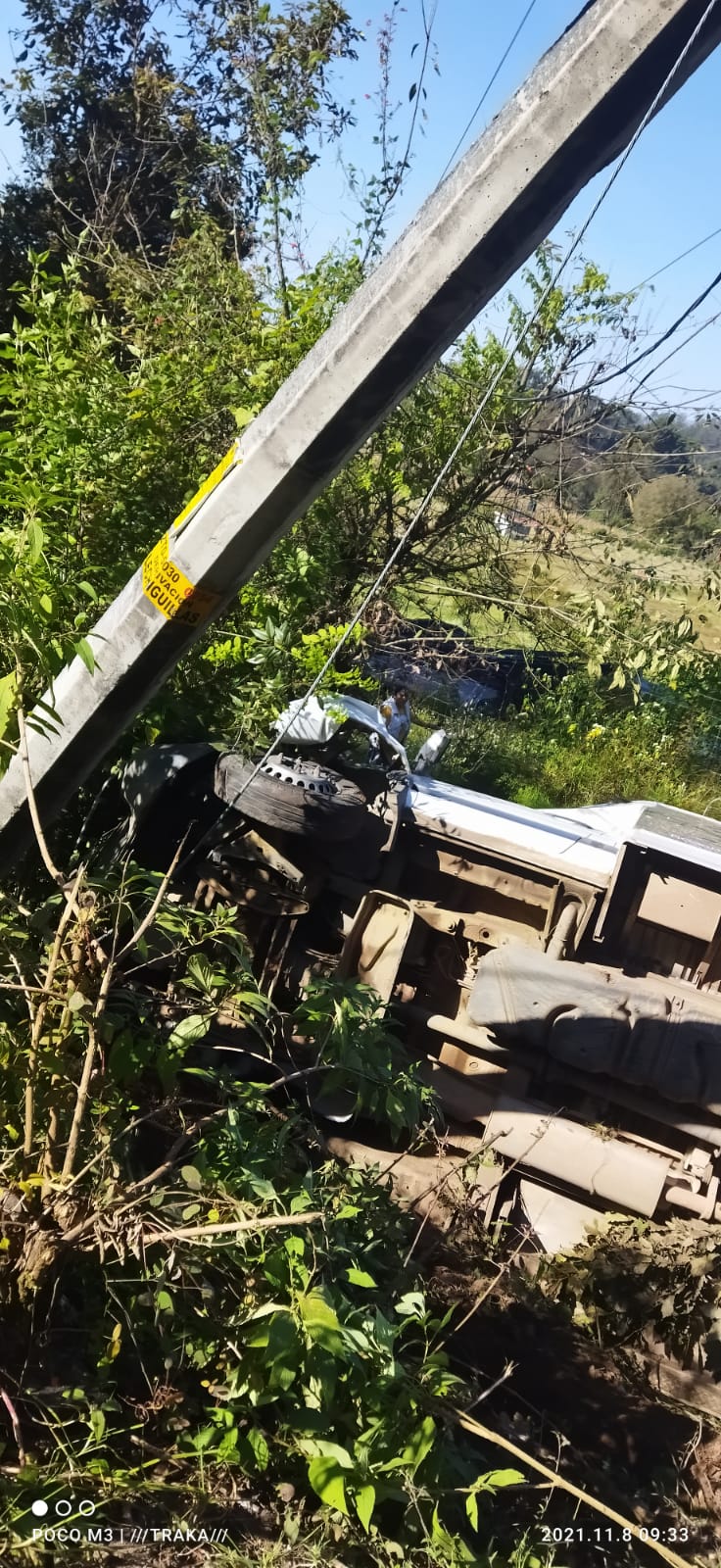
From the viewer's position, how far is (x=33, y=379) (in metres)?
4.48

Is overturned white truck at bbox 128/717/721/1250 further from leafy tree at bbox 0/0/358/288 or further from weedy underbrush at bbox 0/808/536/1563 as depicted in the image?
leafy tree at bbox 0/0/358/288

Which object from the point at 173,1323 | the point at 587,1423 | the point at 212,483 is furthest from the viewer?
the point at 587,1423

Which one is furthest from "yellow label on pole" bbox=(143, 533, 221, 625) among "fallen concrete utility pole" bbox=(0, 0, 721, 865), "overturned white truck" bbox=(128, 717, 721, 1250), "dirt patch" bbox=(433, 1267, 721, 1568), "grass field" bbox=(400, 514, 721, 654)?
"grass field" bbox=(400, 514, 721, 654)

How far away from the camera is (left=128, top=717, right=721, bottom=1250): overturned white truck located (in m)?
4.49

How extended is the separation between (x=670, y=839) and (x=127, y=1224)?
3.54 metres

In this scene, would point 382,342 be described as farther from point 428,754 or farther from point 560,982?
point 428,754

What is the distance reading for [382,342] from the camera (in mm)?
2803

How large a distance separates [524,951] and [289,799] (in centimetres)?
141

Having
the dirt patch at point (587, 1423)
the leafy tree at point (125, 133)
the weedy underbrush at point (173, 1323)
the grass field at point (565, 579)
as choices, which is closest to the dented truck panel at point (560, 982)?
the dirt patch at point (587, 1423)

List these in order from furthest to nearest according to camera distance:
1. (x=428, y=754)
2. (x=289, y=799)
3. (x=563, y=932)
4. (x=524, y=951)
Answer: (x=428, y=754) < (x=563, y=932) < (x=524, y=951) < (x=289, y=799)

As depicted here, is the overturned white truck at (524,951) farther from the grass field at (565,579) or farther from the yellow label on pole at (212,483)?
the grass field at (565,579)

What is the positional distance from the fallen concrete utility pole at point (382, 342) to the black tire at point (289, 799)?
1039 millimetres

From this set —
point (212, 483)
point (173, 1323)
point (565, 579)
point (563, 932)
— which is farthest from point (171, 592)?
point (565, 579)

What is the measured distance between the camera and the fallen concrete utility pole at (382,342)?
8.28 feet
